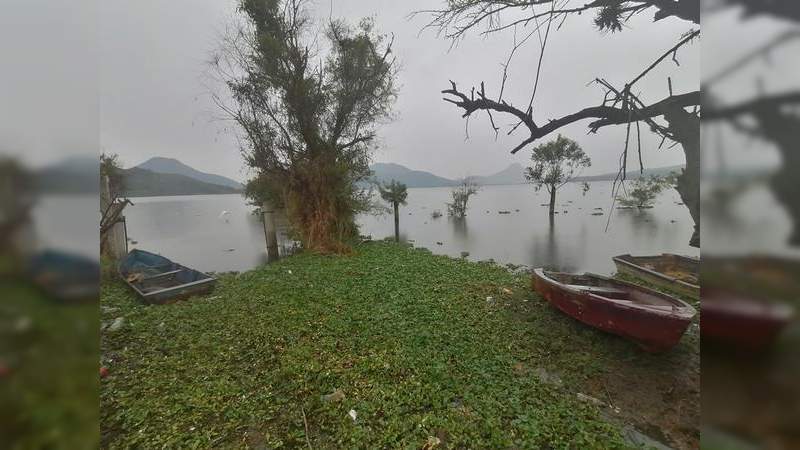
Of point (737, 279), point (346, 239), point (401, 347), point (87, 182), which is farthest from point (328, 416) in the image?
point (346, 239)

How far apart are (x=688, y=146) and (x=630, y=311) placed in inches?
96.3

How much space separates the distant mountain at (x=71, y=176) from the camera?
439 millimetres

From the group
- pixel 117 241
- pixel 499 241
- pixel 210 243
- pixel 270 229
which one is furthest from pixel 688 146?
pixel 210 243

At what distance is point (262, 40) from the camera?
7730 millimetres

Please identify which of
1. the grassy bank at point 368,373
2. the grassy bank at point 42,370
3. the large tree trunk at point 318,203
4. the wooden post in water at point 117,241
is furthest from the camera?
the large tree trunk at point 318,203

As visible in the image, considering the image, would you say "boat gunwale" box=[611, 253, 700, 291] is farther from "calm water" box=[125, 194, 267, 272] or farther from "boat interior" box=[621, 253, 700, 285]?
"calm water" box=[125, 194, 267, 272]

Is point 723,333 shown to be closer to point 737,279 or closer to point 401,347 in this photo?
point 737,279

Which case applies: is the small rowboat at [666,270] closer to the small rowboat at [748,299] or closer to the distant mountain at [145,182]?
the small rowboat at [748,299]

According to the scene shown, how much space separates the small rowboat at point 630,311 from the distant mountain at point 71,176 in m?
3.90

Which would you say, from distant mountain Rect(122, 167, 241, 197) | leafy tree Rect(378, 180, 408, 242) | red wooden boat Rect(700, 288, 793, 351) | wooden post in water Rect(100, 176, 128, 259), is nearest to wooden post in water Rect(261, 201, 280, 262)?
distant mountain Rect(122, 167, 241, 197)

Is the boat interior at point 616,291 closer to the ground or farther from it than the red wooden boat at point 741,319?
closer to the ground

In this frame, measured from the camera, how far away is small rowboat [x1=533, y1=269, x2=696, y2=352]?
2814mm

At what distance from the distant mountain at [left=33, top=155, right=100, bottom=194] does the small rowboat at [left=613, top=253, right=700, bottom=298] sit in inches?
273

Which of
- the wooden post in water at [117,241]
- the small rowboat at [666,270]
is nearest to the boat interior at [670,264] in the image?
the small rowboat at [666,270]
